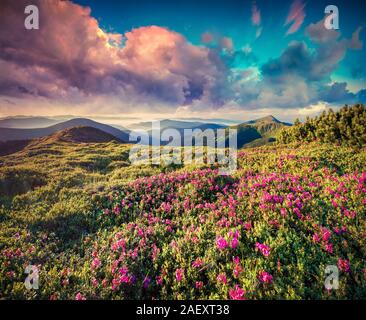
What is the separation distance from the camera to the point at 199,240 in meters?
6.18

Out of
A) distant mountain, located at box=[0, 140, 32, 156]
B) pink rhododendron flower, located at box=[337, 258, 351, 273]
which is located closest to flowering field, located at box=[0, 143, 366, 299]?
pink rhododendron flower, located at box=[337, 258, 351, 273]

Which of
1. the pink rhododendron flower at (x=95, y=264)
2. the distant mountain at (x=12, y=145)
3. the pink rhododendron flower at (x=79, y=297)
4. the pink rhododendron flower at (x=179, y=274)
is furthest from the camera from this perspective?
the distant mountain at (x=12, y=145)

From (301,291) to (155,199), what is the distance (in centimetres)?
663

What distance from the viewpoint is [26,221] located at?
8.11 metres

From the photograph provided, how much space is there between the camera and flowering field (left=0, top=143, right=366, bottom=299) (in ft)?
15.3

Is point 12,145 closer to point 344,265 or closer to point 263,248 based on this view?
point 263,248

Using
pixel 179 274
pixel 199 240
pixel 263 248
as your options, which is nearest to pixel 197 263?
pixel 179 274

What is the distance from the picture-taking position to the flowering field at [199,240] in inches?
184

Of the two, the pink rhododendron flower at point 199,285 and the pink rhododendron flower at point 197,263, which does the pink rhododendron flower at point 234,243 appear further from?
the pink rhododendron flower at point 199,285

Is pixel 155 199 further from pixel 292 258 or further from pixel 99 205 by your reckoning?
pixel 292 258

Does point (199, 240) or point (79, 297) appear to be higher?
point (199, 240)

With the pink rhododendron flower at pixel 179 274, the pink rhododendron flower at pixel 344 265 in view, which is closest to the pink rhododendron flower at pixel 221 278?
the pink rhododendron flower at pixel 179 274

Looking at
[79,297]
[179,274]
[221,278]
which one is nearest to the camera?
[79,297]
